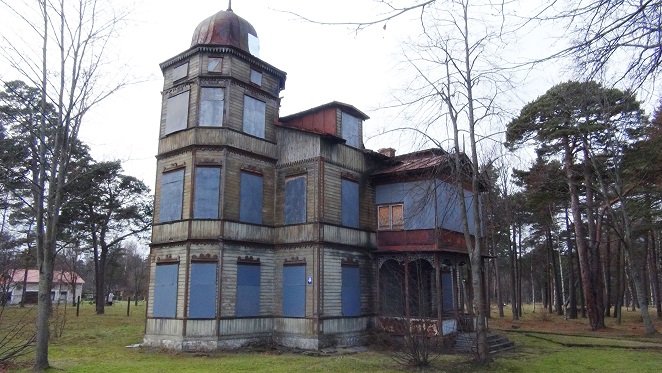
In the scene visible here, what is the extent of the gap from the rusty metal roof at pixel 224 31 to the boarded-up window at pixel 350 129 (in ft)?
18.7

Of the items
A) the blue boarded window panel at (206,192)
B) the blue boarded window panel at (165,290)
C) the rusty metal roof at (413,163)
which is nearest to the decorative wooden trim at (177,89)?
the blue boarded window panel at (206,192)

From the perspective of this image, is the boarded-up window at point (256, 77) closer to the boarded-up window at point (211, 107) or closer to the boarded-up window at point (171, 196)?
the boarded-up window at point (211, 107)

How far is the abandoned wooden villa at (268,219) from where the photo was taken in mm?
19984

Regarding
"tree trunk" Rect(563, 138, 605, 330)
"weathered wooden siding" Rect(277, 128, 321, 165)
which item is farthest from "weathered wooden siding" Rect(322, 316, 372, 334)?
"tree trunk" Rect(563, 138, 605, 330)

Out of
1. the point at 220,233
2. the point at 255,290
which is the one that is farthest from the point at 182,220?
the point at 255,290

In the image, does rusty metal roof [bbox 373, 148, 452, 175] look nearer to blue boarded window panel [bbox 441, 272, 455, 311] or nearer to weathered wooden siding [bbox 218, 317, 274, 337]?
blue boarded window panel [bbox 441, 272, 455, 311]

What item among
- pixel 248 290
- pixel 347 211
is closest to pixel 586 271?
pixel 347 211

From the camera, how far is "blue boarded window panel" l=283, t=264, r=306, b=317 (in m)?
20.9

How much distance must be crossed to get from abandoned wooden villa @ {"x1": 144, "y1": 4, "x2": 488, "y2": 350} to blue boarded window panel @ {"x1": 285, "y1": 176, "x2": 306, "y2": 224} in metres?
0.06

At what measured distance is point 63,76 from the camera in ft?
48.0

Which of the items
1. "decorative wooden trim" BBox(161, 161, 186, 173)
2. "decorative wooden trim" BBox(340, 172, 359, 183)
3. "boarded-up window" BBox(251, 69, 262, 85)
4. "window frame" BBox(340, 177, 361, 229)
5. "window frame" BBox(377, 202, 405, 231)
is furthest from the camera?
"window frame" BBox(377, 202, 405, 231)

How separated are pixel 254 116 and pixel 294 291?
318 inches

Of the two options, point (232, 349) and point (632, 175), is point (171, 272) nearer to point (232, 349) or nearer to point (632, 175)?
point (232, 349)

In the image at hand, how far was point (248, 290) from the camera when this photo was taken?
20828 mm
